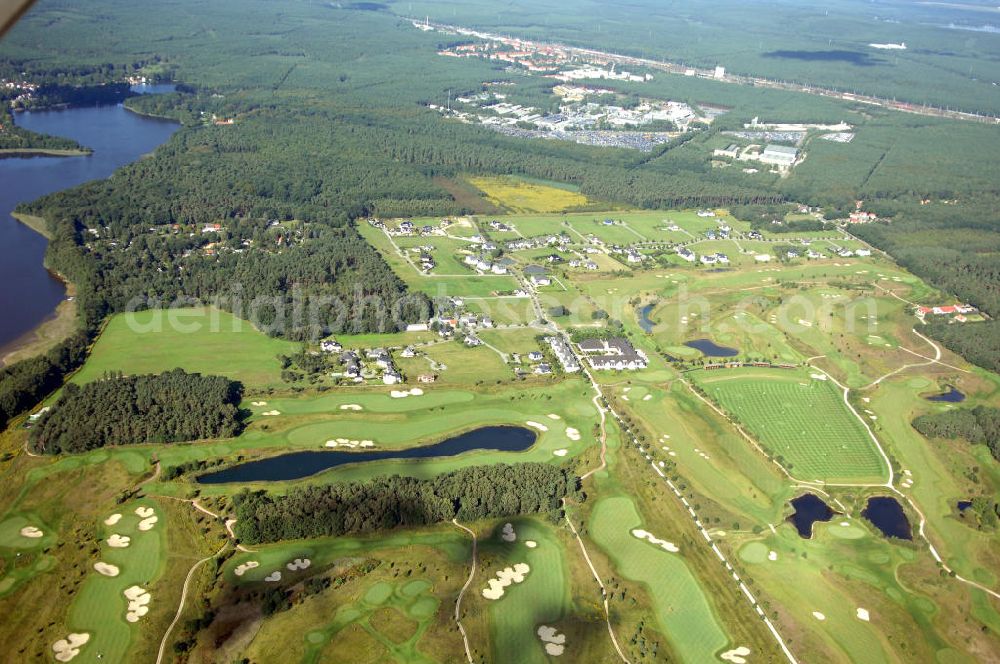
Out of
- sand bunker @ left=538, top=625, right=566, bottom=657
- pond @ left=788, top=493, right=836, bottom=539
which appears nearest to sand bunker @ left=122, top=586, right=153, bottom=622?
sand bunker @ left=538, top=625, right=566, bottom=657


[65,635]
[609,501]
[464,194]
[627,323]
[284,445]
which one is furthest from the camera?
[464,194]

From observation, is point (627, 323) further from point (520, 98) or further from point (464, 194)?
point (520, 98)

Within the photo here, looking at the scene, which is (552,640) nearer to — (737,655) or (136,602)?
(737,655)

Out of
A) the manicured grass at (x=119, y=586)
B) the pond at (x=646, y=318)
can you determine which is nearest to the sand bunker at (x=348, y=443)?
the manicured grass at (x=119, y=586)

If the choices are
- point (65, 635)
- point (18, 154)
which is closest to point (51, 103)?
point (18, 154)

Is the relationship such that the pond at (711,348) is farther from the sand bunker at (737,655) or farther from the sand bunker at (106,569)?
the sand bunker at (106,569)

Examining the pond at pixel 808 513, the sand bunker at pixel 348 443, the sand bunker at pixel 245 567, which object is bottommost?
the sand bunker at pixel 348 443
